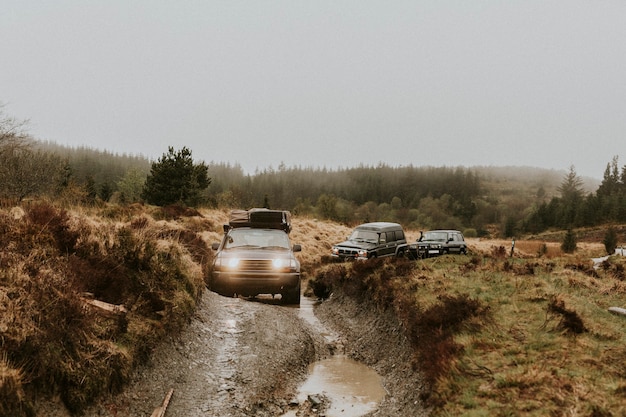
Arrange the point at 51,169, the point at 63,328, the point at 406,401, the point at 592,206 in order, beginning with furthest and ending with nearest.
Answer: the point at 592,206 → the point at 51,169 → the point at 406,401 → the point at 63,328

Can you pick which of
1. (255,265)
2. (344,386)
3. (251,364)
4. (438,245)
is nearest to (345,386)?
(344,386)

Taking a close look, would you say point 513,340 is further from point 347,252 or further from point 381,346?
point 347,252

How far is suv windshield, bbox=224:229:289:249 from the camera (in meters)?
13.9

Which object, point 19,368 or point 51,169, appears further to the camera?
point 51,169

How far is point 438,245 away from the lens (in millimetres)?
25109

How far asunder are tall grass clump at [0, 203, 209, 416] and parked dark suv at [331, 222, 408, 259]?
434 inches

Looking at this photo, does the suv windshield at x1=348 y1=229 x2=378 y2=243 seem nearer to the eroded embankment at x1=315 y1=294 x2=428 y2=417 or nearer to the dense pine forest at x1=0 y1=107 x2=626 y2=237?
the eroded embankment at x1=315 y1=294 x2=428 y2=417

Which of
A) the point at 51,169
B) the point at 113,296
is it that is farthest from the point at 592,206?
the point at 113,296

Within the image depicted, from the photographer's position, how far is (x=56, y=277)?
6.92m

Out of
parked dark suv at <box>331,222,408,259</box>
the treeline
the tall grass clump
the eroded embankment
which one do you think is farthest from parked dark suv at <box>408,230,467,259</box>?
the treeline

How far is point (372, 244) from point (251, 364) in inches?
540

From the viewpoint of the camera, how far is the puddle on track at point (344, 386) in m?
7.78

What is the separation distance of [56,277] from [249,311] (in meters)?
5.75

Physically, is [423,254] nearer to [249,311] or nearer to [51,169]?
[249,311]
